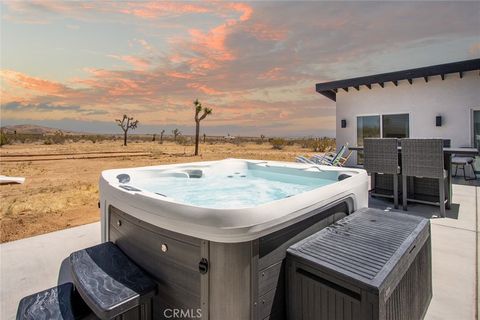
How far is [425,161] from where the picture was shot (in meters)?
3.59

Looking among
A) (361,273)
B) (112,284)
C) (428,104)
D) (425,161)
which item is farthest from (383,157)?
(428,104)

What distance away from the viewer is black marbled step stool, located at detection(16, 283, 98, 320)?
1.42 m

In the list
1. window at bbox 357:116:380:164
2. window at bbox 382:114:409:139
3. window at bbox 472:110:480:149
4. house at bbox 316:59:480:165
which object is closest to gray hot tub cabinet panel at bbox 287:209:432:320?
house at bbox 316:59:480:165

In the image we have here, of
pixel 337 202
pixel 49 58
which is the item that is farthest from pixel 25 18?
pixel 337 202

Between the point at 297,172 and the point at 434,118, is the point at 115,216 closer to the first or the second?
the point at 297,172

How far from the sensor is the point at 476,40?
729 cm

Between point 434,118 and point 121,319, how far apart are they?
824cm

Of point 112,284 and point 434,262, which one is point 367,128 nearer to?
point 434,262

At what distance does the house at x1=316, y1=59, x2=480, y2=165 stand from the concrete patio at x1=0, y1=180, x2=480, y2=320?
3.95 metres

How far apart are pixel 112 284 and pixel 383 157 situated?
157 inches

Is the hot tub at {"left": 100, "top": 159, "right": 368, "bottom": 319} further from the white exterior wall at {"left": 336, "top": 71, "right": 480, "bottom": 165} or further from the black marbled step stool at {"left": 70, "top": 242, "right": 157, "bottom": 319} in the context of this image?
the white exterior wall at {"left": 336, "top": 71, "right": 480, "bottom": 165}

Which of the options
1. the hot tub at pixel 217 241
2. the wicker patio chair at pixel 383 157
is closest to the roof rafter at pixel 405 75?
the wicker patio chair at pixel 383 157

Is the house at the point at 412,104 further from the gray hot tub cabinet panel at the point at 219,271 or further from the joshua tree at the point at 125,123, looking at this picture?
the joshua tree at the point at 125,123

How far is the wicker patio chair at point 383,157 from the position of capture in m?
3.91
